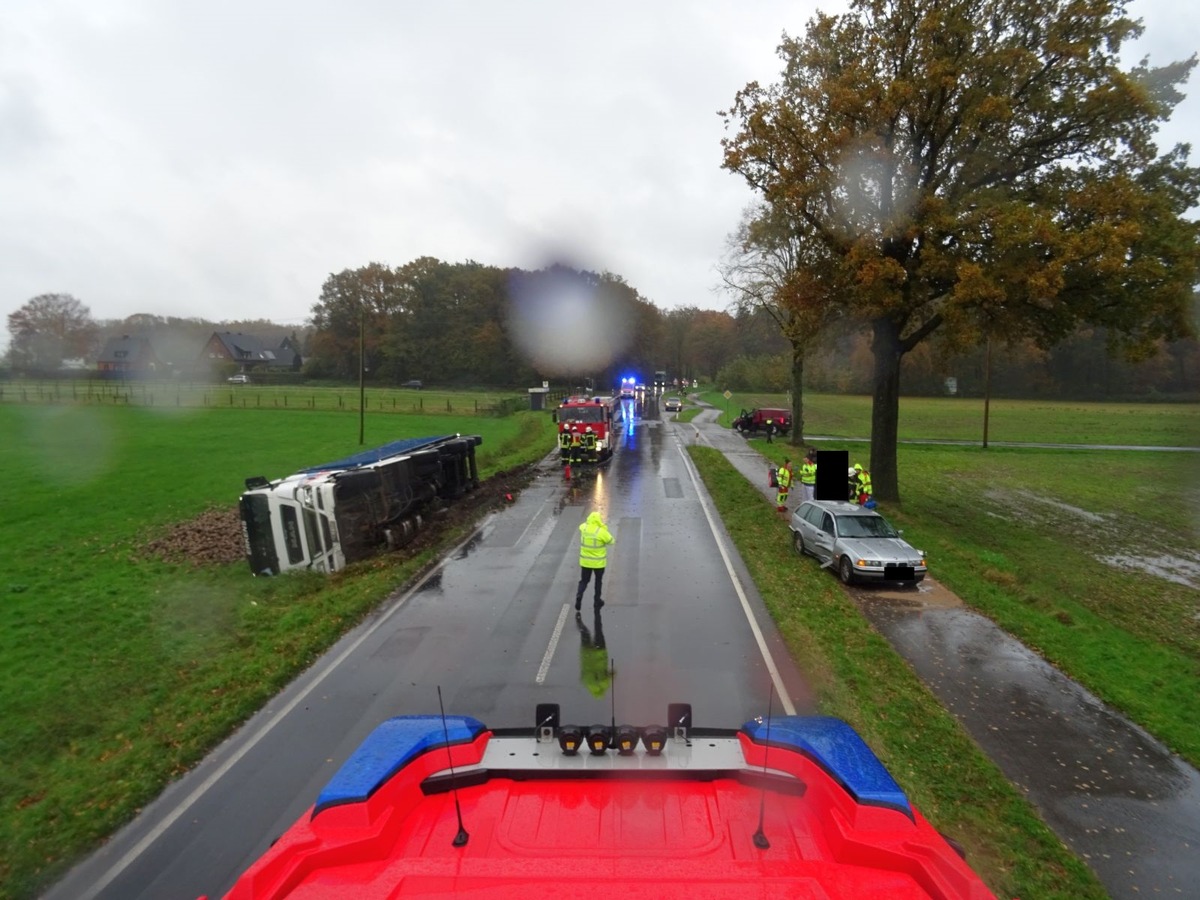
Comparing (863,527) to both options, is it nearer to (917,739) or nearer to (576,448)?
(917,739)

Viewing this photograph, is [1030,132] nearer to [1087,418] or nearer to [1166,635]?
[1166,635]

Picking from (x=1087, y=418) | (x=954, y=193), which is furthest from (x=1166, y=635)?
(x=1087, y=418)

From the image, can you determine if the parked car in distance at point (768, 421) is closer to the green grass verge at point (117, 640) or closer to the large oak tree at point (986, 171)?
the large oak tree at point (986, 171)

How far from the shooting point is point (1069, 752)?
7.93 metres

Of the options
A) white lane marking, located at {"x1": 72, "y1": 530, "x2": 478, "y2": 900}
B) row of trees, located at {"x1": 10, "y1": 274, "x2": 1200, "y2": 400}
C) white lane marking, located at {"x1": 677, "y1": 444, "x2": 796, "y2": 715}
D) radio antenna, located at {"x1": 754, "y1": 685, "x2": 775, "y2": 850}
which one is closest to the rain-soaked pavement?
white lane marking, located at {"x1": 677, "y1": 444, "x2": 796, "y2": 715}

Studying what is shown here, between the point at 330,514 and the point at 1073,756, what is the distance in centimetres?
1246

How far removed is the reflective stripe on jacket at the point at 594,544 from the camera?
38.5 feet

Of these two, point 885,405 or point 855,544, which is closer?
point 855,544

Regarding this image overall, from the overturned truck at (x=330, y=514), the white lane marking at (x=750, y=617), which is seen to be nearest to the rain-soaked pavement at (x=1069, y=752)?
the white lane marking at (x=750, y=617)

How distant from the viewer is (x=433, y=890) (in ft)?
8.52

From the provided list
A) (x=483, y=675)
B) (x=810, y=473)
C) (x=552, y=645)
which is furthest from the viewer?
(x=810, y=473)

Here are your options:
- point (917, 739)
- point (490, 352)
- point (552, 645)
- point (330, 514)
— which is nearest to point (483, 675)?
point (552, 645)

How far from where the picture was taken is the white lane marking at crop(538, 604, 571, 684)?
971 centimetres

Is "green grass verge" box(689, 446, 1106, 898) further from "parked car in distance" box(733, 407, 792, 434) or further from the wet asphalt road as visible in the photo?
"parked car in distance" box(733, 407, 792, 434)
